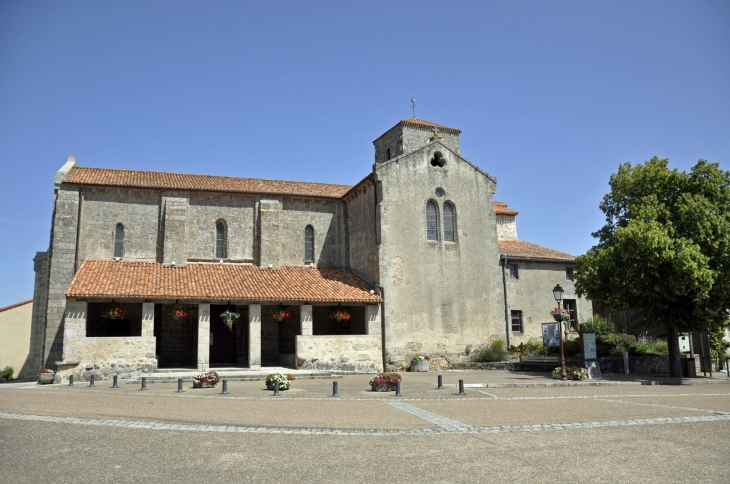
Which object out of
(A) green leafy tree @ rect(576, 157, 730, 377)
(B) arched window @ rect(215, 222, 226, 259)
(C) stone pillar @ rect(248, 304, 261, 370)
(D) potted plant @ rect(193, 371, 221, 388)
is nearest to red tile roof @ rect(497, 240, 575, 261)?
(A) green leafy tree @ rect(576, 157, 730, 377)

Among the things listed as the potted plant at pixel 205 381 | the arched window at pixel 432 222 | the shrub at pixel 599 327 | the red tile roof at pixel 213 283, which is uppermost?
the arched window at pixel 432 222

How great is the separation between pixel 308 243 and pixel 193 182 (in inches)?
272

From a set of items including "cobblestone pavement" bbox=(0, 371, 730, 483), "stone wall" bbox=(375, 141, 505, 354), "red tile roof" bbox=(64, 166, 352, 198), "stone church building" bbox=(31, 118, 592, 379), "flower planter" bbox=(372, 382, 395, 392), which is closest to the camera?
"cobblestone pavement" bbox=(0, 371, 730, 483)

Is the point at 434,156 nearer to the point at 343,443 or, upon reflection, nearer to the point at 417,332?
the point at 417,332

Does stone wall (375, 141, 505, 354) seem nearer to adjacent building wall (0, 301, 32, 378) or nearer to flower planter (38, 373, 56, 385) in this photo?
flower planter (38, 373, 56, 385)

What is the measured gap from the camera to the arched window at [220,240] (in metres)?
28.6

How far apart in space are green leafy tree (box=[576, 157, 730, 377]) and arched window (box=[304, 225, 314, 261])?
13898mm

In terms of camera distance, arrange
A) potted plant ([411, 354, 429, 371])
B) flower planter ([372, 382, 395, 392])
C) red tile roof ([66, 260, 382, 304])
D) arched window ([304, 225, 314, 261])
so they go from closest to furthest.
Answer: flower planter ([372, 382, 395, 392]) → red tile roof ([66, 260, 382, 304]) → potted plant ([411, 354, 429, 371]) → arched window ([304, 225, 314, 261])

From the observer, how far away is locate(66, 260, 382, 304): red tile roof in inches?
906

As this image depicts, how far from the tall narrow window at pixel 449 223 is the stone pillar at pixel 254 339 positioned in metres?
10.2

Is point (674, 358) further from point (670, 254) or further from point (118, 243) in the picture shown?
point (118, 243)

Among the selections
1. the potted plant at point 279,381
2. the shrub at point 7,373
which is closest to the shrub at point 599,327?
the potted plant at point 279,381

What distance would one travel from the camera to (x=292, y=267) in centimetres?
2888

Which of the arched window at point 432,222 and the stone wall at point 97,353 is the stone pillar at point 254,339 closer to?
the stone wall at point 97,353
